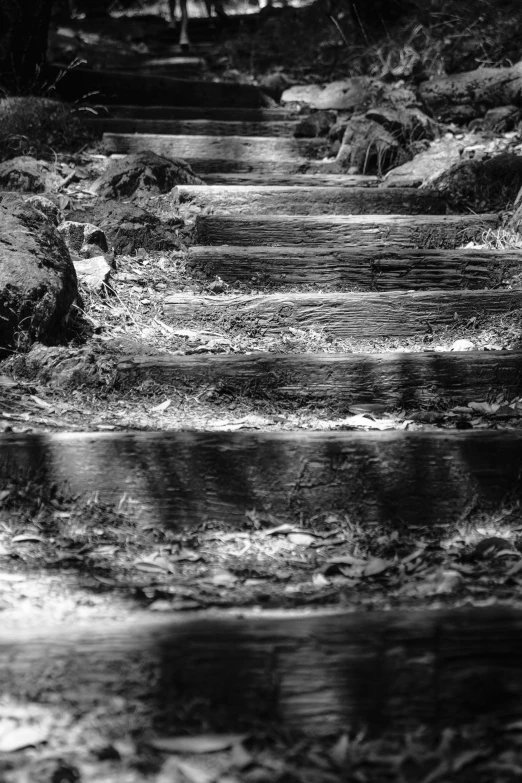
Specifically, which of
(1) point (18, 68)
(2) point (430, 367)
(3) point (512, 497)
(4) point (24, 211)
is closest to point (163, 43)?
(1) point (18, 68)

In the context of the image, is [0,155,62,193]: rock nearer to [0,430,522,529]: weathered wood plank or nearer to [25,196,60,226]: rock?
[25,196,60,226]: rock

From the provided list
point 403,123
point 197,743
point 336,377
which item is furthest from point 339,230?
point 197,743

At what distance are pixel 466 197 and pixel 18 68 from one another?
3.78m

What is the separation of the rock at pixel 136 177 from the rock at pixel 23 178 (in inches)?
12.2

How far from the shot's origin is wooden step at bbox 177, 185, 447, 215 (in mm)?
4898

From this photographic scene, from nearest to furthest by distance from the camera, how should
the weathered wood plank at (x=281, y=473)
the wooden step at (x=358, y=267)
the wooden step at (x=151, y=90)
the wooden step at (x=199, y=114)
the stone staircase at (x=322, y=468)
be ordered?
the stone staircase at (x=322, y=468) → the weathered wood plank at (x=281, y=473) → the wooden step at (x=358, y=267) → the wooden step at (x=199, y=114) → the wooden step at (x=151, y=90)

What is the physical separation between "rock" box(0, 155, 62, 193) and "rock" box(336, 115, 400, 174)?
2043 mm

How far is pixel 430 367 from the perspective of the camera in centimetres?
310

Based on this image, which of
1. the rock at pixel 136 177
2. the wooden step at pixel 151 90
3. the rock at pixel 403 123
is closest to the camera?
the rock at pixel 136 177

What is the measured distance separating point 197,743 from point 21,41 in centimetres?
619

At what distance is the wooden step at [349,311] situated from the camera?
368 cm

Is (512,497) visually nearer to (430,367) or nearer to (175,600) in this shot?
(430,367)

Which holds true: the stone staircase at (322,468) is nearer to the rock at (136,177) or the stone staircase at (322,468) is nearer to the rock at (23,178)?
the rock at (136,177)

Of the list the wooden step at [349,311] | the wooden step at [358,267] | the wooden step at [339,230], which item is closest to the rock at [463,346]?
the wooden step at [349,311]
